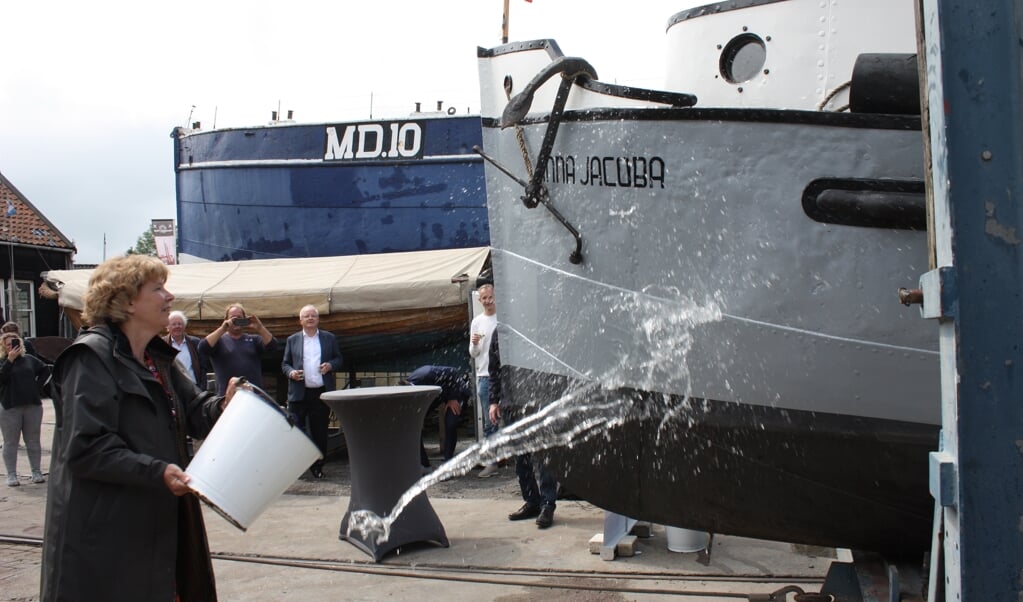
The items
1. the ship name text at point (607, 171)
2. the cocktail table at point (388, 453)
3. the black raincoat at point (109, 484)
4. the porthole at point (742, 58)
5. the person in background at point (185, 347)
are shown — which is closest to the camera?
the black raincoat at point (109, 484)

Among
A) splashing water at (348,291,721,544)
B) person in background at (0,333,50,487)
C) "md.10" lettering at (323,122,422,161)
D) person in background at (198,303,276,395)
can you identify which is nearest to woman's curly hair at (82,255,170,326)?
splashing water at (348,291,721,544)

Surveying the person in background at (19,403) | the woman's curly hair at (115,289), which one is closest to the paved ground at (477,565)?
the person in background at (19,403)

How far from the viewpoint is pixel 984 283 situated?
185 cm

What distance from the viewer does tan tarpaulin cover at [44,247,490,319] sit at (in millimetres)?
9422

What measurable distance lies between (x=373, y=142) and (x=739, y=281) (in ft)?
35.2

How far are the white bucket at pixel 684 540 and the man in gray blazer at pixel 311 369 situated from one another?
378 cm

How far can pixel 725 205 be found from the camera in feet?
11.2

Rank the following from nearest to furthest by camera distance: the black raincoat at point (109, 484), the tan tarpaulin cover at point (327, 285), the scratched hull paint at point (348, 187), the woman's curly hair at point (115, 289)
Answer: the black raincoat at point (109, 484)
the woman's curly hair at point (115, 289)
the tan tarpaulin cover at point (327, 285)
the scratched hull paint at point (348, 187)

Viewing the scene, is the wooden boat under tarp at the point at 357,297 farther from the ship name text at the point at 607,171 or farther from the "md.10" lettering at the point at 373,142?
the ship name text at the point at 607,171

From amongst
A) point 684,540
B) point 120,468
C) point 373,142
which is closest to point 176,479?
point 120,468

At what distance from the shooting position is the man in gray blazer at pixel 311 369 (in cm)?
800

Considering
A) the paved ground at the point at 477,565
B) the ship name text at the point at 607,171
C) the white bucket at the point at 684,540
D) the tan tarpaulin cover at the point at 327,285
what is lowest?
the paved ground at the point at 477,565

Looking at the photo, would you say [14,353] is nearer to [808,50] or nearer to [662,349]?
[662,349]

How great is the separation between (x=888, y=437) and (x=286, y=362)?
5.98 meters
